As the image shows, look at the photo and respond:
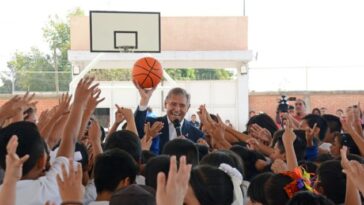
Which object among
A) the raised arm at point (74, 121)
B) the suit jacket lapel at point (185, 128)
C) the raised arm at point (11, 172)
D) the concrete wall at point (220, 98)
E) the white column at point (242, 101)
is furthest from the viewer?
the concrete wall at point (220, 98)

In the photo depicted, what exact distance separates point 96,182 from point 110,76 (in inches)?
1148

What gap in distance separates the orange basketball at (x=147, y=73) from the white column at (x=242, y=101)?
1154 cm

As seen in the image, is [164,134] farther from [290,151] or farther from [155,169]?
[155,169]

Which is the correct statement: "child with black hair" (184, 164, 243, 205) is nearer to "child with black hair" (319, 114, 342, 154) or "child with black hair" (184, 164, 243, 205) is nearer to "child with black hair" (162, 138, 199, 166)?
"child with black hair" (162, 138, 199, 166)

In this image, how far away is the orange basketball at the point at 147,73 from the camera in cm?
738

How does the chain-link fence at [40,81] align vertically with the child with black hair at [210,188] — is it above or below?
above

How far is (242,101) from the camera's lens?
1938 cm

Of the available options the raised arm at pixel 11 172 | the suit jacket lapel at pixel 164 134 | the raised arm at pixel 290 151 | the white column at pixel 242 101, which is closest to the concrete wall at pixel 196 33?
the white column at pixel 242 101

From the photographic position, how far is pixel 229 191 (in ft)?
9.71

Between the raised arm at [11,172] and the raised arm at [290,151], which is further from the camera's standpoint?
the raised arm at [290,151]

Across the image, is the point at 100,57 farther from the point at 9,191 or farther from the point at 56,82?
the point at 9,191

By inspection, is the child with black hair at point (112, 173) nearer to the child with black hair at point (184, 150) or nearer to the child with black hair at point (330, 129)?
the child with black hair at point (184, 150)

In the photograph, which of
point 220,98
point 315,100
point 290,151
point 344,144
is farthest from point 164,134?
point 315,100

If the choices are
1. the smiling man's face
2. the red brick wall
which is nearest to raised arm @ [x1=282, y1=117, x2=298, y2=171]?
the smiling man's face
